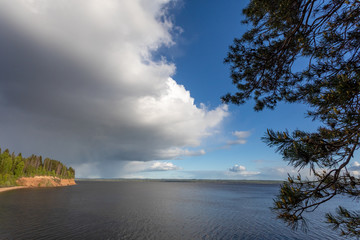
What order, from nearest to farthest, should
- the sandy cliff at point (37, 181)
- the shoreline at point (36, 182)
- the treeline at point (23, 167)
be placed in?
1. the treeline at point (23, 167)
2. the shoreline at point (36, 182)
3. the sandy cliff at point (37, 181)

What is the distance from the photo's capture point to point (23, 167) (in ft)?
299

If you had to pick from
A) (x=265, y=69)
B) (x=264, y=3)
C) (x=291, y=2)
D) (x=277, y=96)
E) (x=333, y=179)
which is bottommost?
(x=333, y=179)

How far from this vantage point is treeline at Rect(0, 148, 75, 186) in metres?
74.9

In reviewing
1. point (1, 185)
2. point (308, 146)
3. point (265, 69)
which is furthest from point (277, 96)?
point (1, 185)

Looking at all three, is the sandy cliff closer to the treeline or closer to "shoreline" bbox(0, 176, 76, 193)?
"shoreline" bbox(0, 176, 76, 193)

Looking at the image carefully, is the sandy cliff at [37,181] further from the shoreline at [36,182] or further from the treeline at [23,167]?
the treeline at [23,167]

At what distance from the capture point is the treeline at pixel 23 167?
74.9 metres

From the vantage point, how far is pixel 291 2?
5.59 metres

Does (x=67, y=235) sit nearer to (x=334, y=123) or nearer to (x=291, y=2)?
(x=334, y=123)

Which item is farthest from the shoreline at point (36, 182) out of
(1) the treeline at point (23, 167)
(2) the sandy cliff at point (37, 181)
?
(1) the treeline at point (23, 167)

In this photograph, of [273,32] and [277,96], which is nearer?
[273,32]

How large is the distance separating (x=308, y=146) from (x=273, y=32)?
226 inches

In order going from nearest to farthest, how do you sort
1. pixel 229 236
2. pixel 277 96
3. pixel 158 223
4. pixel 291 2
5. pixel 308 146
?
pixel 308 146 < pixel 291 2 < pixel 277 96 < pixel 229 236 < pixel 158 223

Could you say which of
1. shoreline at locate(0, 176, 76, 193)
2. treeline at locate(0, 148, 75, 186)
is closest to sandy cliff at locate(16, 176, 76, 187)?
shoreline at locate(0, 176, 76, 193)
